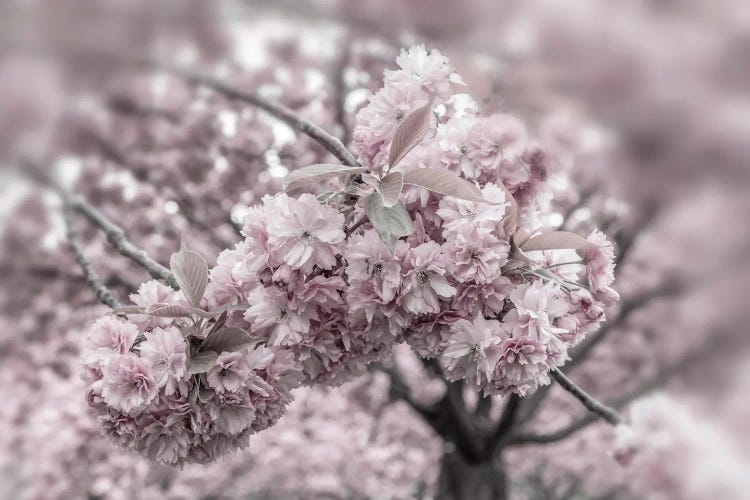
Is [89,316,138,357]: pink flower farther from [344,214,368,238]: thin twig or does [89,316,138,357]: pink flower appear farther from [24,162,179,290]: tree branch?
[344,214,368,238]: thin twig

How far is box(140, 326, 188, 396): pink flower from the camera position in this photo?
0.89 m

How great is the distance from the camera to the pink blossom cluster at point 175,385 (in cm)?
89

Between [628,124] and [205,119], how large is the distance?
2749mm

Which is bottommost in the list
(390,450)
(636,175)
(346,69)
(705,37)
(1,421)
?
(390,450)

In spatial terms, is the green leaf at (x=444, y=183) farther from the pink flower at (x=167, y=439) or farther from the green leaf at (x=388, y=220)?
the pink flower at (x=167, y=439)

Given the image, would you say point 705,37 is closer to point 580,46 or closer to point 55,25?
point 580,46

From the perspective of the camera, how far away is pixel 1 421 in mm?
5758

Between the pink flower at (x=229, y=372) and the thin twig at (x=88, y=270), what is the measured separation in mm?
293

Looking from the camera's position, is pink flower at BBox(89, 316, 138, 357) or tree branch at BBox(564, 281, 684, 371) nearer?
pink flower at BBox(89, 316, 138, 357)

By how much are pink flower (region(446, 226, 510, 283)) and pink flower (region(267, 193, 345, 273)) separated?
157 mm

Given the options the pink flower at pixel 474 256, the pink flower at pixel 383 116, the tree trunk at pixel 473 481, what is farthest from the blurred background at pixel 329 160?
the pink flower at pixel 474 256

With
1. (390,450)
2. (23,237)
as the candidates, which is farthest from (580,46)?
(390,450)

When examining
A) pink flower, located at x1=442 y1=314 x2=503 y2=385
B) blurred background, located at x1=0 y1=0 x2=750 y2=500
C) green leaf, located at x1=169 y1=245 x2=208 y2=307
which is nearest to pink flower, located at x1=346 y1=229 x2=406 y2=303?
pink flower, located at x1=442 y1=314 x2=503 y2=385

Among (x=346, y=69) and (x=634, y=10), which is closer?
(x=634, y=10)
